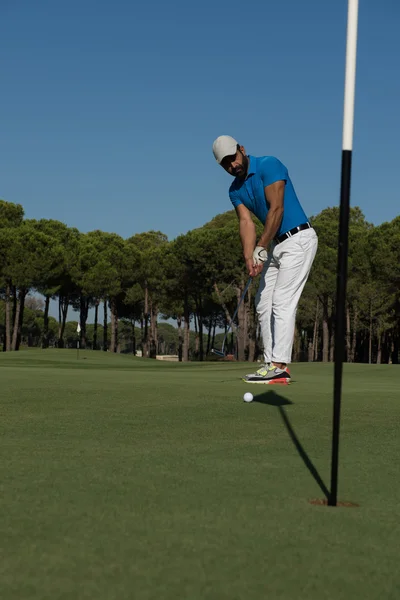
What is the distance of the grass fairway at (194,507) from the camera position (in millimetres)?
2156

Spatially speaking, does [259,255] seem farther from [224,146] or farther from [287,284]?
[224,146]

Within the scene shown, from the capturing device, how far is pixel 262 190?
329 inches

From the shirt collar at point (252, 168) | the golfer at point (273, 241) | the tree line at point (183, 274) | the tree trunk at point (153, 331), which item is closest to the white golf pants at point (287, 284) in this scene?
the golfer at point (273, 241)

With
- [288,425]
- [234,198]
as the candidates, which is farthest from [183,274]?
[288,425]

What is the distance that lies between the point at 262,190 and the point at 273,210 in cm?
34

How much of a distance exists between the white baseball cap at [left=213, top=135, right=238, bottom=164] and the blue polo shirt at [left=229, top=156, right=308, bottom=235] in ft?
1.56

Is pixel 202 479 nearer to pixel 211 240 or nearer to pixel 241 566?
pixel 241 566

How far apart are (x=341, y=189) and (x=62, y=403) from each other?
406cm

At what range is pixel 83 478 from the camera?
3.58 meters

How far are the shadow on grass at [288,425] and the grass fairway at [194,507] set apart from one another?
0.09 feet

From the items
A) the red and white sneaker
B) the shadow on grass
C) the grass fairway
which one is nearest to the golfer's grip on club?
the shadow on grass

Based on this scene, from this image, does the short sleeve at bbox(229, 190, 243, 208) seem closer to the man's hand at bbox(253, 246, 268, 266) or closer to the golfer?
the golfer

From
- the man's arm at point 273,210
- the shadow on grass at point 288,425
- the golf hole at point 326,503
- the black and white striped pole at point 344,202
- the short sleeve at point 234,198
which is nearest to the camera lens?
the golf hole at point 326,503

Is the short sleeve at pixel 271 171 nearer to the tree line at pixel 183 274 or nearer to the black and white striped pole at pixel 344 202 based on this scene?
the black and white striped pole at pixel 344 202
